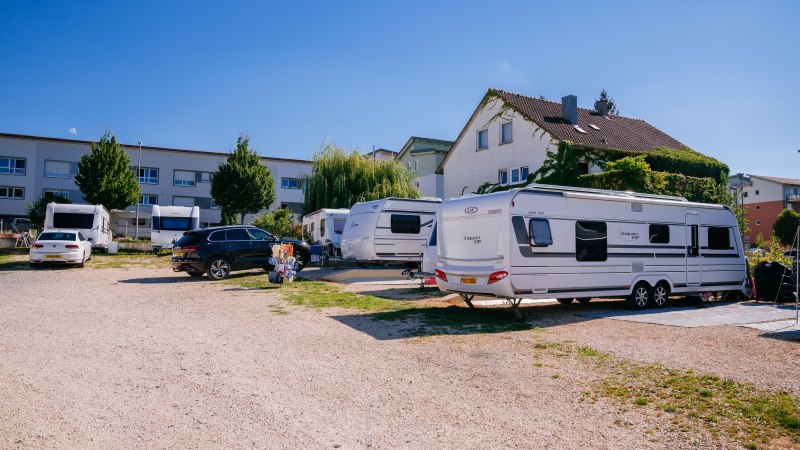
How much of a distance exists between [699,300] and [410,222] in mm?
9513

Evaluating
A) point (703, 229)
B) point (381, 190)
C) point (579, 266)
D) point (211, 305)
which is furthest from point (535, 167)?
point (211, 305)

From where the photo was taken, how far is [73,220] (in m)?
24.6

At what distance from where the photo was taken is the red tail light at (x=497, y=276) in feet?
31.8

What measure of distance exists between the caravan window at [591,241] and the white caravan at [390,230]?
8.28 meters

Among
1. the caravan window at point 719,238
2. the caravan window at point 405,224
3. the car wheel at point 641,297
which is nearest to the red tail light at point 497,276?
the car wheel at point 641,297

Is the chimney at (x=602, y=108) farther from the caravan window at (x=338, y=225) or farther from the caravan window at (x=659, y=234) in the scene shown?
the caravan window at (x=659, y=234)

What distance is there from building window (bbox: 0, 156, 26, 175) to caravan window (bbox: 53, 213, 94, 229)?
78.4ft

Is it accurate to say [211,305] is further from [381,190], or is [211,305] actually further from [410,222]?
[381,190]

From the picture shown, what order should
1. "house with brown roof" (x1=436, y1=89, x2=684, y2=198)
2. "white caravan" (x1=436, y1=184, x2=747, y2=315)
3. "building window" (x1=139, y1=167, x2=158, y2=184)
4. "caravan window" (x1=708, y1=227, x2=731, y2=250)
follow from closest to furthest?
"white caravan" (x1=436, y1=184, x2=747, y2=315)
"caravan window" (x1=708, y1=227, x2=731, y2=250)
"house with brown roof" (x1=436, y1=89, x2=684, y2=198)
"building window" (x1=139, y1=167, x2=158, y2=184)

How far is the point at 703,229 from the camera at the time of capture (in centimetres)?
1300

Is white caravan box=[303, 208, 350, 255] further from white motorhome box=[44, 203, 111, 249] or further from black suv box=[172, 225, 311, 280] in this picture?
white motorhome box=[44, 203, 111, 249]

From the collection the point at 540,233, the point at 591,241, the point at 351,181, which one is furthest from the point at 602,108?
the point at 540,233

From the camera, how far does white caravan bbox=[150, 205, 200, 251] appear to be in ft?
92.5

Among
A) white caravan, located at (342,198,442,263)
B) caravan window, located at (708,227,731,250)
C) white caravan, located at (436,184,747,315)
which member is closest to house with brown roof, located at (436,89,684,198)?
white caravan, located at (342,198,442,263)
